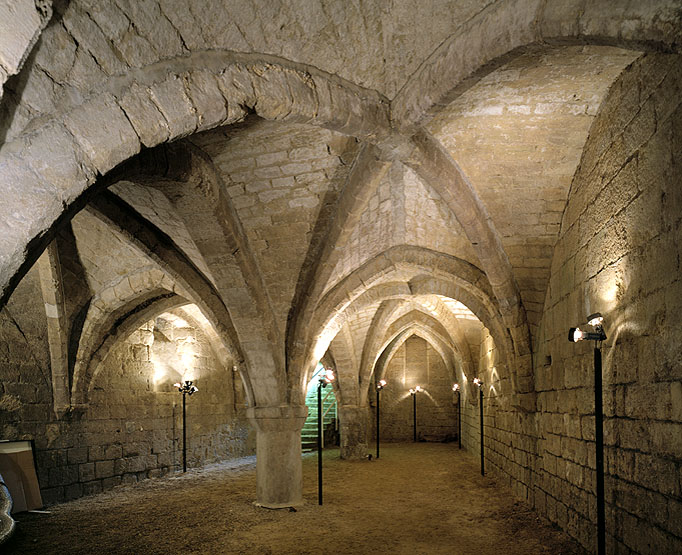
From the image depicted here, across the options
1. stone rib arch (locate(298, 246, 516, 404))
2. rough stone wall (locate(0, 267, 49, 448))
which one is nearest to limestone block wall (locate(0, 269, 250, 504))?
rough stone wall (locate(0, 267, 49, 448))

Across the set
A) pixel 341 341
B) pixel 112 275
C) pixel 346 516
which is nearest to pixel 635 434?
pixel 346 516

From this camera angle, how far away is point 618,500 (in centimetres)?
357

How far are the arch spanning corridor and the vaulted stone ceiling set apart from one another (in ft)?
0.06

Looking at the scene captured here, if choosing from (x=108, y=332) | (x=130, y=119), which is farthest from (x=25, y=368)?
(x=130, y=119)

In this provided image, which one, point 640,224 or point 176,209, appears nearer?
point 640,224

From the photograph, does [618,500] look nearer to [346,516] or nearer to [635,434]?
[635,434]

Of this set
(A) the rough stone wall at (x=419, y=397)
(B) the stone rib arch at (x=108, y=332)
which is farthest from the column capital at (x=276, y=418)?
(A) the rough stone wall at (x=419, y=397)

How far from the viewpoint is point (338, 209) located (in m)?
5.49

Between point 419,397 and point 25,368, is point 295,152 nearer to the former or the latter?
point 25,368

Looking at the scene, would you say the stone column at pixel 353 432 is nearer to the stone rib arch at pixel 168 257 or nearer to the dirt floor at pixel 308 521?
the dirt floor at pixel 308 521

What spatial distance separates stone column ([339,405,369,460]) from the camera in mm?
11570

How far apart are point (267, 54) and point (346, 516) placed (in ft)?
15.2

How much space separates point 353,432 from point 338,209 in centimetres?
724

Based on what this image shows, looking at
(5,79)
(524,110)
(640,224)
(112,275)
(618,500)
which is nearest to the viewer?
(5,79)
